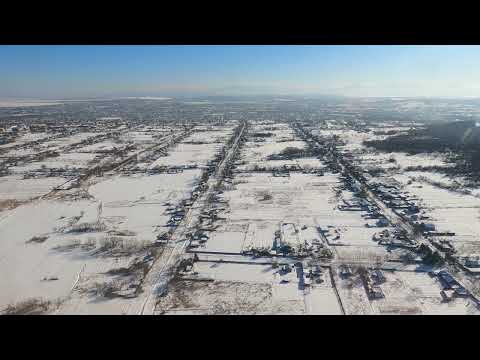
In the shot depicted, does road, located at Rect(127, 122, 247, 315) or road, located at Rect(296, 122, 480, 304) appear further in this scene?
road, located at Rect(296, 122, 480, 304)

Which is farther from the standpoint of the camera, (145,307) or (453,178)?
(453,178)

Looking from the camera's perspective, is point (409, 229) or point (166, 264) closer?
point (166, 264)

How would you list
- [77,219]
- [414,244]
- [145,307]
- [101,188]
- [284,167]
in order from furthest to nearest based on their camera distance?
[284,167] < [101,188] < [77,219] < [414,244] < [145,307]

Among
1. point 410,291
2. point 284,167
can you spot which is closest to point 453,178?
point 284,167

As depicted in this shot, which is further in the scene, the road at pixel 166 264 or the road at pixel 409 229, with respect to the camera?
the road at pixel 409 229
